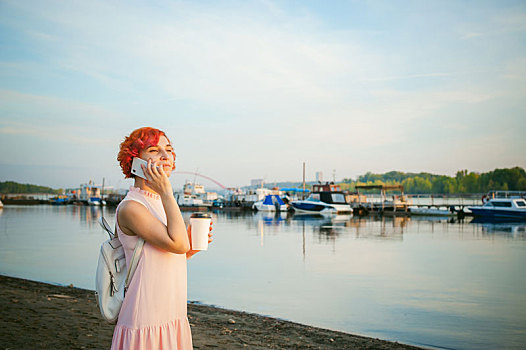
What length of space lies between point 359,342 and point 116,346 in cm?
491

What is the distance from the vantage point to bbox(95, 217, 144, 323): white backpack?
2.65 m

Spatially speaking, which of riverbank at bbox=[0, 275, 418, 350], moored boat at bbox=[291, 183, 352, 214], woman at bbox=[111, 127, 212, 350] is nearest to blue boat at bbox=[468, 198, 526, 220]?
moored boat at bbox=[291, 183, 352, 214]

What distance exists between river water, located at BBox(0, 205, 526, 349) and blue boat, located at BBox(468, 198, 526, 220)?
19846mm

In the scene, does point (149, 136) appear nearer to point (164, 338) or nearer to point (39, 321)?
point (164, 338)

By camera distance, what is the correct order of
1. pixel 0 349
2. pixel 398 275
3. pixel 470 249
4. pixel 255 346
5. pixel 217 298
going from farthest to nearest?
pixel 470 249, pixel 398 275, pixel 217 298, pixel 255 346, pixel 0 349

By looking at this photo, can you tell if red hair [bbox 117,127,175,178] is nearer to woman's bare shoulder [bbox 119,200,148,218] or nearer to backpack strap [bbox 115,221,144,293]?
woman's bare shoulder [bbox 119,200,148,218]

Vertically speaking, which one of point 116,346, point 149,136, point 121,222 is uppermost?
point 149,136

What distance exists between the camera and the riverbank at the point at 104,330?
6.02 meters

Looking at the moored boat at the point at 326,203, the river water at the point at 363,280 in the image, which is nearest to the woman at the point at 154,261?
the river water at the point at 363,280

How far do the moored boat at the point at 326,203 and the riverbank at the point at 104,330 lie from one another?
4647cm

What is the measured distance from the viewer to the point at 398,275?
1405cm

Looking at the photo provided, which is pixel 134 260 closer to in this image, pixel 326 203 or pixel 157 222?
pixel 157 222

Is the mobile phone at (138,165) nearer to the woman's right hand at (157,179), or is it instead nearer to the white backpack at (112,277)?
the woman's right hand at (157,179)

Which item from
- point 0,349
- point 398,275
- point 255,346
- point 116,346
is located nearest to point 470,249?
point 398,275
